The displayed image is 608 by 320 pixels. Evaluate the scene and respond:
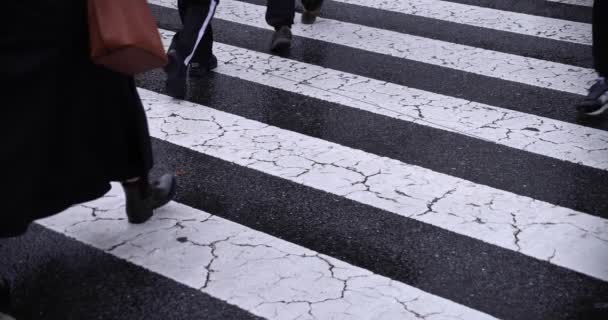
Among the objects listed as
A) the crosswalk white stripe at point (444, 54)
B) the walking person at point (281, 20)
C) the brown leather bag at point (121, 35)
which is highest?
the brown leather bag at point (121, 35)

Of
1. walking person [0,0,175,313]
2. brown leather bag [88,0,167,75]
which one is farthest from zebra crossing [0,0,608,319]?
brown leather bag [88,0,167,75]

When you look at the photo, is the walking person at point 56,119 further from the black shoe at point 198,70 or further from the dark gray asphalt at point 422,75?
the dark gray asphalt at point 422,75

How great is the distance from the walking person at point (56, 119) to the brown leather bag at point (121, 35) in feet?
0.37

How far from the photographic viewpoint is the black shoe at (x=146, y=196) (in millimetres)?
3486

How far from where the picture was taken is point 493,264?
10.9ft

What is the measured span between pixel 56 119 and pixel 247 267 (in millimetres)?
870

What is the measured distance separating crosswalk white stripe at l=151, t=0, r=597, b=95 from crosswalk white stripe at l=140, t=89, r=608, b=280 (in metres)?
1.57

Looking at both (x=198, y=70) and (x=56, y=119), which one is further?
(x=198, y=70)

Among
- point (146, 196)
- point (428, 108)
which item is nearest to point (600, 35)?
point (428, 108)

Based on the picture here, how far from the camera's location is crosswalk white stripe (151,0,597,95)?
5.45 m

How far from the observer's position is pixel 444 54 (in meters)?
5.92

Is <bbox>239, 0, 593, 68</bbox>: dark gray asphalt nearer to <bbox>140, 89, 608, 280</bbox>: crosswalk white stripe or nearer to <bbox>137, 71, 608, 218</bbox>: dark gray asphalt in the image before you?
<bbox>137, 71, 608, 218</bbox>: dark gray asphalt

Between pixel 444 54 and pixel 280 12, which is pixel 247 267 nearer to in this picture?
pixel 280 12

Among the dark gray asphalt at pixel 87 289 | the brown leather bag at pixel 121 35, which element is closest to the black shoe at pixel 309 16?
the dark gray asphalt at pixel 87 289
